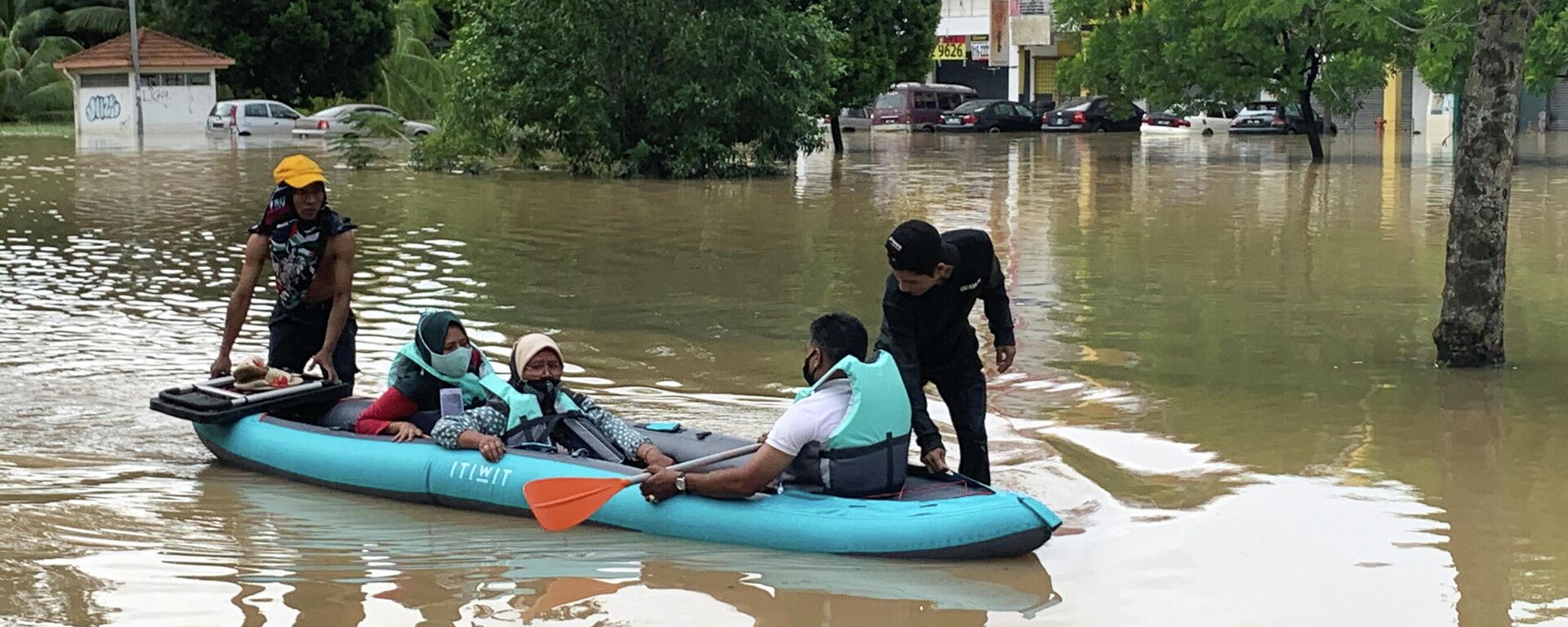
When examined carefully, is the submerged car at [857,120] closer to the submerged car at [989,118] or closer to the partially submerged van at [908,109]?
the partially submerged van at [908,109]

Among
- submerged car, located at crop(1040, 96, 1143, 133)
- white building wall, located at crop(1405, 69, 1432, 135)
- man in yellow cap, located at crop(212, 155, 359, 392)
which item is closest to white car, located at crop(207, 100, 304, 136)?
submerged car, located at crop(1040, 96, 1143, 133)

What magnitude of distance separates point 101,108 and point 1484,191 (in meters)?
45.3

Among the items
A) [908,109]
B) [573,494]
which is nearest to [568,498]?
[573,494]

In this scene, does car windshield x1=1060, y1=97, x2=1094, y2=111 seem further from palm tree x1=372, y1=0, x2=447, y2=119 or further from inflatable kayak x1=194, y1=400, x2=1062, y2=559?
inflatable kayak x1=194, y1=400, x2=1062, y2=559

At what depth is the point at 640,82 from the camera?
95.9 ft

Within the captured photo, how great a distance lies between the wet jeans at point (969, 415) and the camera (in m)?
7.62

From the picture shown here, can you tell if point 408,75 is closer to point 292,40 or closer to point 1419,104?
point 292,40

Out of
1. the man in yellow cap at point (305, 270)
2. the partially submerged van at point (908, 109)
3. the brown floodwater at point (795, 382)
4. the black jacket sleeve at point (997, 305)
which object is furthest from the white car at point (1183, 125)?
the black jacket sleeve at point (997, 305)

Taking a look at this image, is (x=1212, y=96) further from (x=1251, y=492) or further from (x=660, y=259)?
(x=1251, y=492)

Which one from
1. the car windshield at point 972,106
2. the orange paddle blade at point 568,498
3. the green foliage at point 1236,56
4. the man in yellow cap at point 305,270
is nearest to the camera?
the orange paddle blade at point 568,498

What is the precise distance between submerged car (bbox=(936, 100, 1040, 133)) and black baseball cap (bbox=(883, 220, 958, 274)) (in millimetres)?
45042

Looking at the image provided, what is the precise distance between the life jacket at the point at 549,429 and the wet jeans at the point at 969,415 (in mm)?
1410

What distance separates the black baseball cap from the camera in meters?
7.04

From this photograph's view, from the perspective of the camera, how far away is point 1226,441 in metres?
9.30
